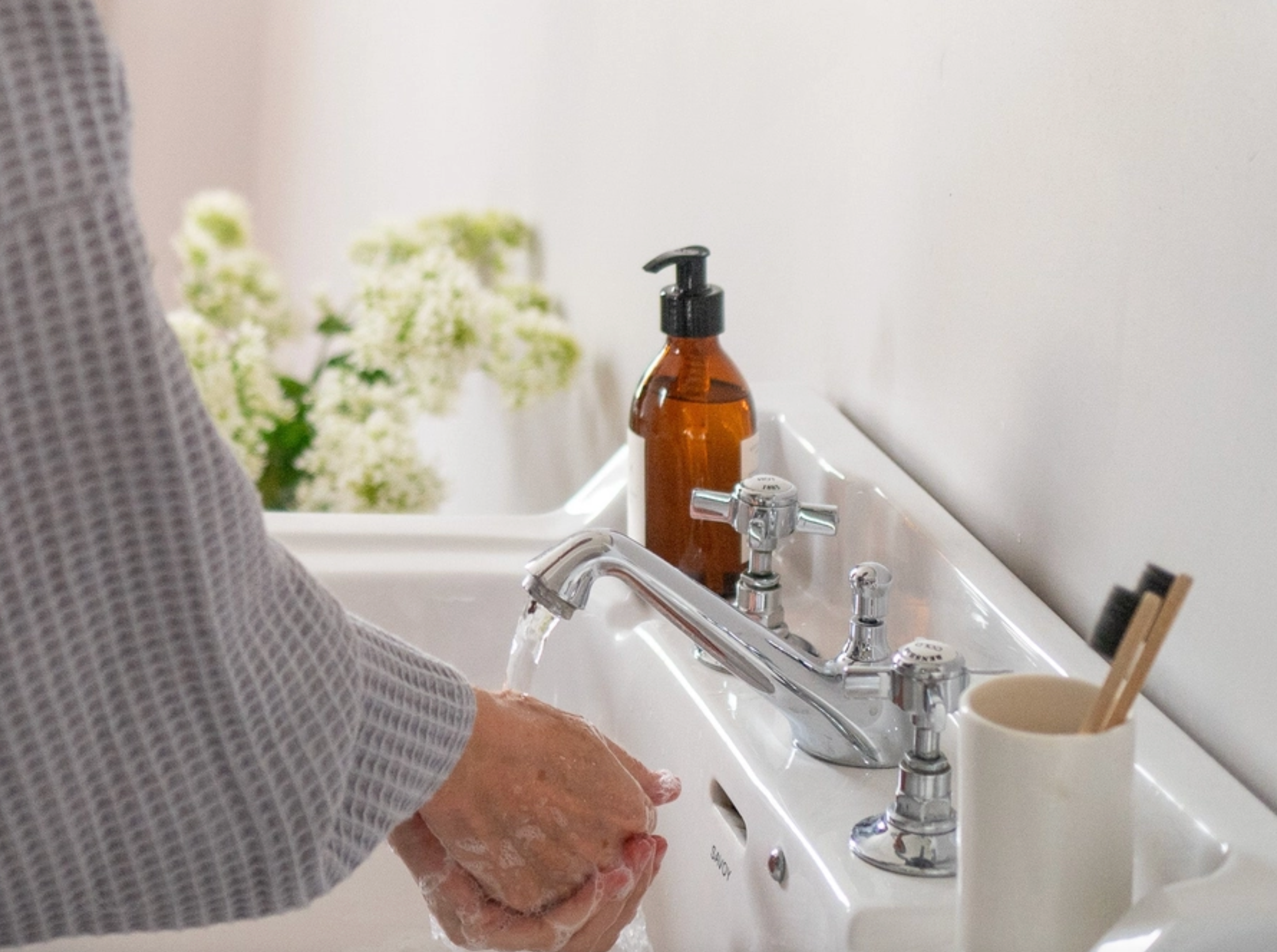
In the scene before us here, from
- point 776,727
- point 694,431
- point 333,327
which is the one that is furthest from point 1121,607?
point 333,327

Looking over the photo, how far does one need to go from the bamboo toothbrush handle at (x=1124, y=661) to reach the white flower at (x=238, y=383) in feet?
2.80

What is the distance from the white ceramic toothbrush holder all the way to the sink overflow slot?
19 cm

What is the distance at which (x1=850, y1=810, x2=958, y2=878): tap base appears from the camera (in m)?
0.52

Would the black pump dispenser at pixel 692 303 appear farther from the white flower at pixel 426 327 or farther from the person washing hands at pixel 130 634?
the white flower at pixel 426 327

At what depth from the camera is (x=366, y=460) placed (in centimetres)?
117

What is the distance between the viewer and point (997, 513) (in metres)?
0.69

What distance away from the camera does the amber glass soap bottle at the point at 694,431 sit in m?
0.75

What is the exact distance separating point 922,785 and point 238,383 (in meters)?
0.81

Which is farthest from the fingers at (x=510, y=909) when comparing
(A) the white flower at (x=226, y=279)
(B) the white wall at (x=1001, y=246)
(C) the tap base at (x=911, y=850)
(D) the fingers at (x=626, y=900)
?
(A) the white flower at (x=226, y=279)

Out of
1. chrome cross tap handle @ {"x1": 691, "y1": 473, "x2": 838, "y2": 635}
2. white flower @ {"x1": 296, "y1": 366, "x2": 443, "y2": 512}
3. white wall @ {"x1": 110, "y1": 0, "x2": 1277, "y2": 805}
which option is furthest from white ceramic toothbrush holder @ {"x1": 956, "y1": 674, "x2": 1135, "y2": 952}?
white flower @ {"x1": 296, "y1": 366, "x2": 443, "y2": 512}

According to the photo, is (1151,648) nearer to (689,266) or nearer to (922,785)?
(922,785)

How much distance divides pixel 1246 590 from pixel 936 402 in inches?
9.9

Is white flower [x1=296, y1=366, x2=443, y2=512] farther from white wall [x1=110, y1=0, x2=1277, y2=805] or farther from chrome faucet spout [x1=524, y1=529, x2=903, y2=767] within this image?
chrome faucet spout [x1=524, y1=529, x2=903, y2=767]

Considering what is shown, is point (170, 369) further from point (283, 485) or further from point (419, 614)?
point (283, 485)
